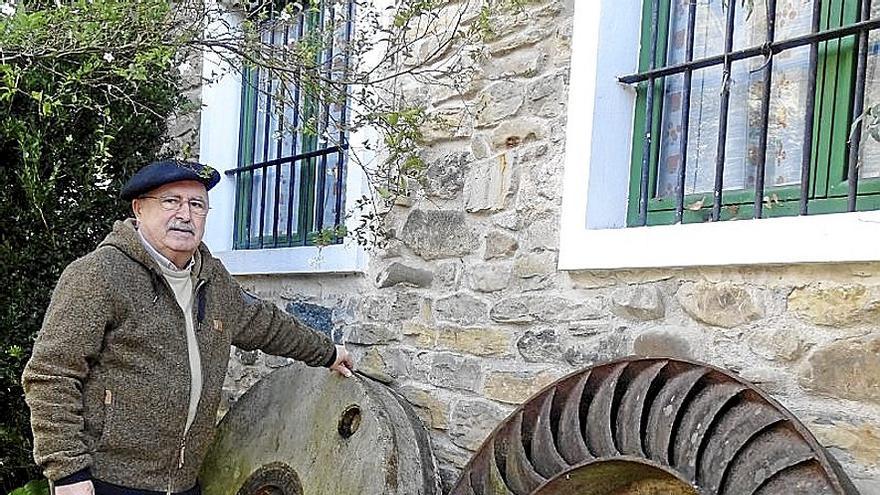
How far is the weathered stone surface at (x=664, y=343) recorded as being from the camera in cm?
262

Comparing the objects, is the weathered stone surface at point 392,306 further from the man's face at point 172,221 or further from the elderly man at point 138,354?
the man's face at point 172,221

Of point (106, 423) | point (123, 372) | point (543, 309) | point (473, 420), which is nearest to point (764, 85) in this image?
point (543, 309)

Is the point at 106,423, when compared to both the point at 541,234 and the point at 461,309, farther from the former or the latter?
the point at 541,234

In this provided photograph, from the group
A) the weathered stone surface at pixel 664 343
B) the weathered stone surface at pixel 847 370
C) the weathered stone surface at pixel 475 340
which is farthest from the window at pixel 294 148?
the weathered stone surface at pixel 847 370

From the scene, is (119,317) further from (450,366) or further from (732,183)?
(732,183)

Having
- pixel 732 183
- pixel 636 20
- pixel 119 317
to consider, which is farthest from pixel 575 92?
pixel 119 317

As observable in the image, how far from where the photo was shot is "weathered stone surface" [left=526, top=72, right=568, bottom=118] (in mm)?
3092

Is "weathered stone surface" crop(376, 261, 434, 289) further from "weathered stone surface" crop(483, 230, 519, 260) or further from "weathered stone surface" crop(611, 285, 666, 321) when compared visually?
"weathered stone surface" crop(611, 285, 666, 321)

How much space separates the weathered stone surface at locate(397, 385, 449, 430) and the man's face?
0.91 m

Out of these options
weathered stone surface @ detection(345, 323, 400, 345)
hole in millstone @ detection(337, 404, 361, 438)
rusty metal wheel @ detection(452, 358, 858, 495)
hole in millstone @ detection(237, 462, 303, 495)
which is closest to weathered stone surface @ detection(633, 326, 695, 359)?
rusty metal wheel @ detection(452, 358, 858, 495)

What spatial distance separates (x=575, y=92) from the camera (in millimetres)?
3012

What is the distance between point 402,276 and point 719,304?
137cm

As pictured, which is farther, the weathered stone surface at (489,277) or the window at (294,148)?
the window at (294,148)

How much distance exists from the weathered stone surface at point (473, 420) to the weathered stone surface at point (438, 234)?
1.62 feet
